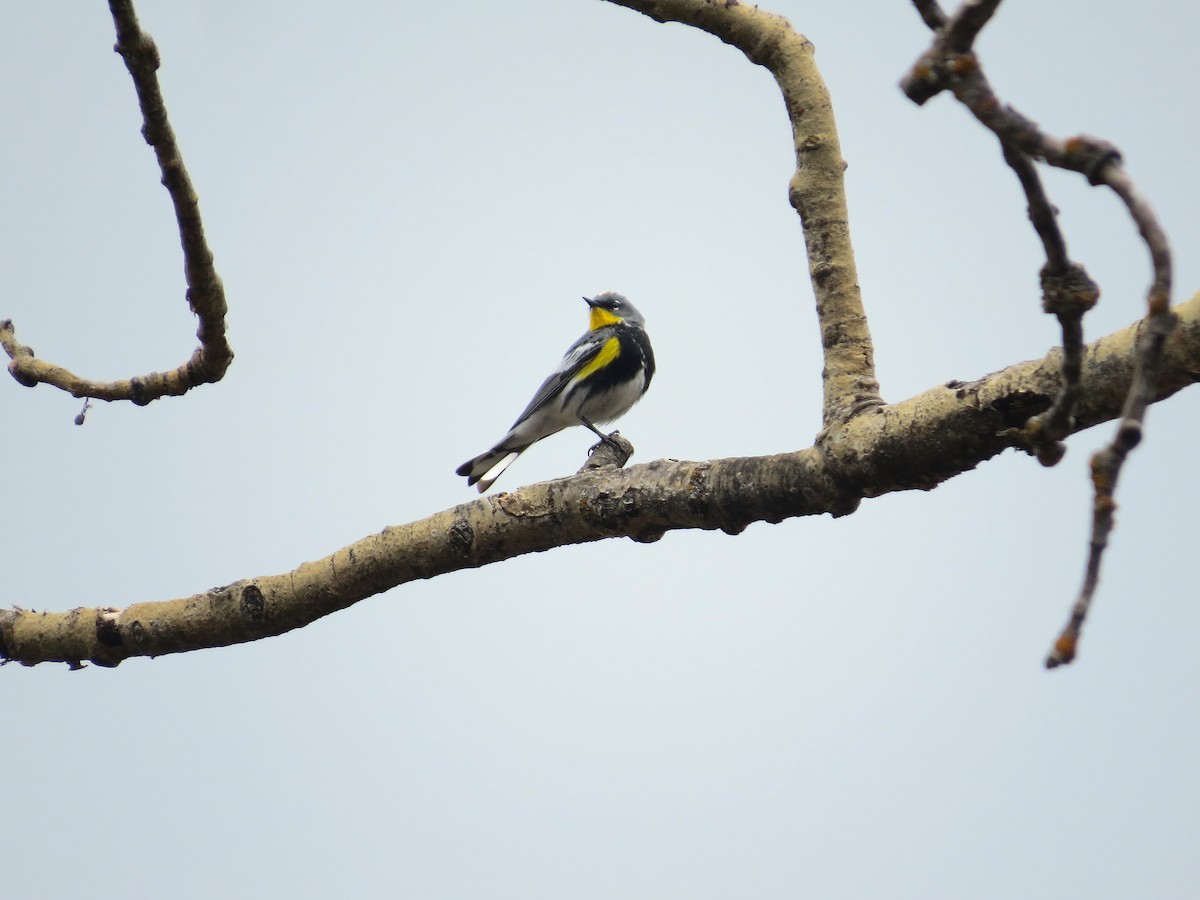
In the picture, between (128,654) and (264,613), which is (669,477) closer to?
(264,613)

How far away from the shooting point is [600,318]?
12.0 meters

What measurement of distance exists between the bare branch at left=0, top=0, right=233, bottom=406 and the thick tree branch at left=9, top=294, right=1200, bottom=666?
899 millimetres

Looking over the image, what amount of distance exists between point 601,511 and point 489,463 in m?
6.07

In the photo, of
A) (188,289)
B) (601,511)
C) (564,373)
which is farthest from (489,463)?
(601,511)

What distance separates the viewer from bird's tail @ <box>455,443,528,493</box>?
31.3 ft

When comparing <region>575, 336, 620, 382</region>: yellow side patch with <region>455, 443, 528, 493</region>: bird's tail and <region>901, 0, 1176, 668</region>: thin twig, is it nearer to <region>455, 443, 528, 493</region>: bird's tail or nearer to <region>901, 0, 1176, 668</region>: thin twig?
<region>455, 443, 528, 493</region>: bird's tail

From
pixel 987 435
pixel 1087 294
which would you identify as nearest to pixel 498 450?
pixel 987 435

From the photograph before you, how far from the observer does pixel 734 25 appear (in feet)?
13.6

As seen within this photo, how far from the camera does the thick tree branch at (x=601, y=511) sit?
3.01 meters

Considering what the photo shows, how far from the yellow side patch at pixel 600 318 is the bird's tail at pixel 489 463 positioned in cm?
241

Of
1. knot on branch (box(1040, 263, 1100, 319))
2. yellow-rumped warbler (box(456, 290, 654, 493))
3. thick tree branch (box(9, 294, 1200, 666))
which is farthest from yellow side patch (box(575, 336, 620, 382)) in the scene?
knot on branch (box(1040, 263, 1100, 319))

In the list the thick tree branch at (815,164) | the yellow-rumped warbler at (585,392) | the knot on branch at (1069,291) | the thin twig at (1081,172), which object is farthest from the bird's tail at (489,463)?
the thin twig at (1081,172)

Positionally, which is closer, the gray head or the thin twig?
the thin twig

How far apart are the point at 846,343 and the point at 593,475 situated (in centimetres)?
93
